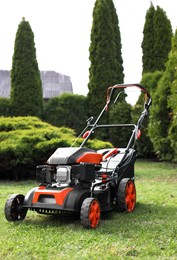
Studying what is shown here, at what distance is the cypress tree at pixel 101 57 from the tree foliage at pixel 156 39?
1.38 m

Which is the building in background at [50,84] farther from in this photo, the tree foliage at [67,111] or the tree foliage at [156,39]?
the tree foliage at [156,39]

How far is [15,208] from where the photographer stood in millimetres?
4992

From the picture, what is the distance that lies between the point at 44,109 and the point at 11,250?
14129mm

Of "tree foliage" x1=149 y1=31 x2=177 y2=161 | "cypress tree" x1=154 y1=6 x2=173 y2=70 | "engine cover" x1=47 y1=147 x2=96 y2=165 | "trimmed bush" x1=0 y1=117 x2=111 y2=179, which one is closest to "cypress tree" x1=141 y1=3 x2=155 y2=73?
"cypress tree" x1=154 y1=6 x2=173 y2=70

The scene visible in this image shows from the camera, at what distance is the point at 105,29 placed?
59.4ft

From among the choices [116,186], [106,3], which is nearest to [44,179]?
[116,186]

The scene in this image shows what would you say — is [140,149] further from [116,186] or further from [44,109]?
[116,186]

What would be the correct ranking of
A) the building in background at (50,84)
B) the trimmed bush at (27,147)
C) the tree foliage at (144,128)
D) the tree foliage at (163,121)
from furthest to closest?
the building in background at (50,84)
the tree foliage at (144,128)
the tree foliage at (163,121)
the trimmed bush at (27,147)

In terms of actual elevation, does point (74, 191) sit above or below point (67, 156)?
below

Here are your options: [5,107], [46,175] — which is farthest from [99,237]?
[5,107]

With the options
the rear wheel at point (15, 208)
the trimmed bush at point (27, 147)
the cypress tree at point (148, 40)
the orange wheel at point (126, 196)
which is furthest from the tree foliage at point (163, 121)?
the rear wheel at point (15, 208)

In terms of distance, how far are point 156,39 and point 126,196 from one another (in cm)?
1359

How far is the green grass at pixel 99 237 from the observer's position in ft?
12.2

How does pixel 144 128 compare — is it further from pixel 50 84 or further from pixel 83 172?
pixel 50 84
